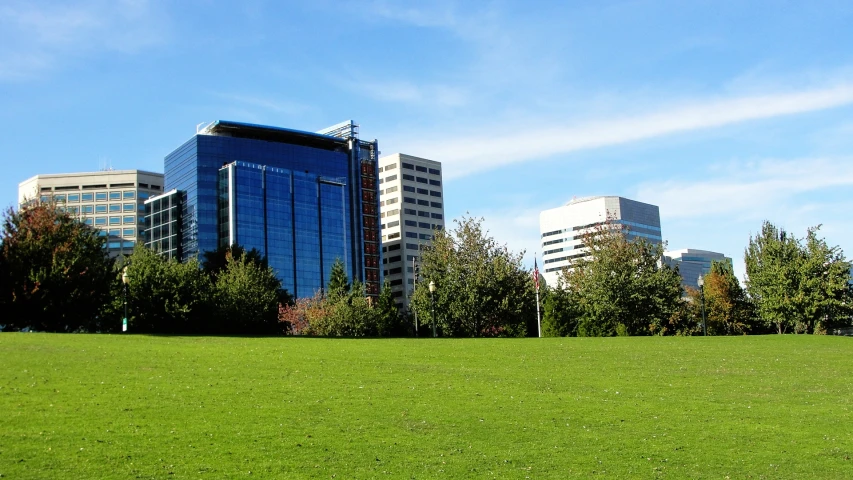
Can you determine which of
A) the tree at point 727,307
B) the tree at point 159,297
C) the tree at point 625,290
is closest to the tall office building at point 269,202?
the tree at point 727,307

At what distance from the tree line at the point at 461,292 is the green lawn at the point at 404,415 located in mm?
10903

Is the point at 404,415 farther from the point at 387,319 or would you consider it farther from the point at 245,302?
the point at 387,319

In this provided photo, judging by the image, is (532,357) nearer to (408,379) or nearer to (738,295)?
(408,379)

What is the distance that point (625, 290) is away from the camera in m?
66.8

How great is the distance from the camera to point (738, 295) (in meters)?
83.2

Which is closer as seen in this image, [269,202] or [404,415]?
[404,415]

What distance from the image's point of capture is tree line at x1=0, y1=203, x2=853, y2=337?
1865 inches

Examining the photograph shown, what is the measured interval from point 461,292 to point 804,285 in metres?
29.4

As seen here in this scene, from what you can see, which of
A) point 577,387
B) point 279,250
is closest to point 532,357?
point 577,387

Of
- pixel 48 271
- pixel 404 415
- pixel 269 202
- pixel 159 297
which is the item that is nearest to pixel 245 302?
pixel 159 297

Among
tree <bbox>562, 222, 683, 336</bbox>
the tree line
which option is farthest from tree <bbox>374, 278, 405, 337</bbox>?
tree <bbox>562, 222, 683, 336</bbox>

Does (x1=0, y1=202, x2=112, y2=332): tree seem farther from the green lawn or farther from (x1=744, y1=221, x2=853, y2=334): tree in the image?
(x1=744, y1=221, x2=853, y2=334): tree

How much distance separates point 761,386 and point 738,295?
57.1 metres

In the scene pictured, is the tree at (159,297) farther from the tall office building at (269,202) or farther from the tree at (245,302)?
the tall office building at (269,202)
